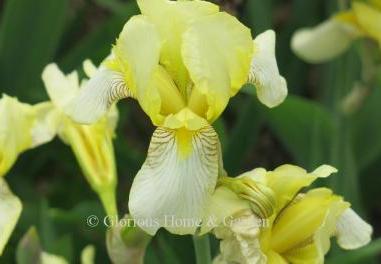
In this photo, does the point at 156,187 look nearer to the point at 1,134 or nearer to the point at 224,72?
the point at 224,72

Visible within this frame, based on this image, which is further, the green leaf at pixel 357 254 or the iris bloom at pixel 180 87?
the green leaf at pixel 357 254

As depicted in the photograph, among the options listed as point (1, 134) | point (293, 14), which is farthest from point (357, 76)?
point (1, 134)

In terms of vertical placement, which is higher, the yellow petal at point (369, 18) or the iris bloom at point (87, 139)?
the iris bloom at point (87, 139)

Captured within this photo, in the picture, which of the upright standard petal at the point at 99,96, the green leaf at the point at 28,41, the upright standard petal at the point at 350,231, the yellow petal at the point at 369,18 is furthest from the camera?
the green leaf at the point at 28,41

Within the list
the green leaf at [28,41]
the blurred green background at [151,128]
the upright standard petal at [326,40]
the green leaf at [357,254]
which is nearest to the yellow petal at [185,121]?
the blurred green background at [151,128]

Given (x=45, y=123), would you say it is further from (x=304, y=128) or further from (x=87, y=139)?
(x=304, y=128)

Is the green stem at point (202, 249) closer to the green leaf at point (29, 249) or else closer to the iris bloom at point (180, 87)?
the iris bloom at point (180, 87)
